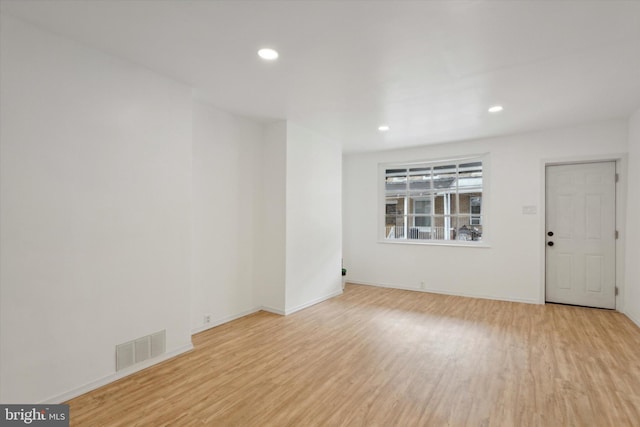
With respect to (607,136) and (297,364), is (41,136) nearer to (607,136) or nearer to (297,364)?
(297,364)

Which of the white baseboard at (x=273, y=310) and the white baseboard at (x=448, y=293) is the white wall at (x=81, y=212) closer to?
the white baseboard at (x=273, y=310)

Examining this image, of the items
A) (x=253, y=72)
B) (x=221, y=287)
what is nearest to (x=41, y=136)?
(x=253, y=72)

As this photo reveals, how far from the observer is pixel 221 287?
13.0 ft

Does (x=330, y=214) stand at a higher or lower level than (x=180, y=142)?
lower

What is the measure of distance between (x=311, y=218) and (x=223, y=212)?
1.37 m

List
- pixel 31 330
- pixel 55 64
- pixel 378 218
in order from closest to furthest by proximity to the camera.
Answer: pixel 31 330 < pixel 55 64 < pixel 378 218

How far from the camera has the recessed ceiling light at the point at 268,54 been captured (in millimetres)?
2531

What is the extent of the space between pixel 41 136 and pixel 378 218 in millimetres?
5170

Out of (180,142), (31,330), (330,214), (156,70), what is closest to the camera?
(31,330)

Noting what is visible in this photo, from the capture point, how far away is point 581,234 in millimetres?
4621

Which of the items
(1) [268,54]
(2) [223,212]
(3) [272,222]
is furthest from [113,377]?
(1) [268,54]

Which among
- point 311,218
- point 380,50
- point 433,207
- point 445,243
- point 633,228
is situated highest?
point 380,50

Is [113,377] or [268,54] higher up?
[268,54]

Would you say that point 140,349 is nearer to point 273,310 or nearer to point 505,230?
point 273,310
